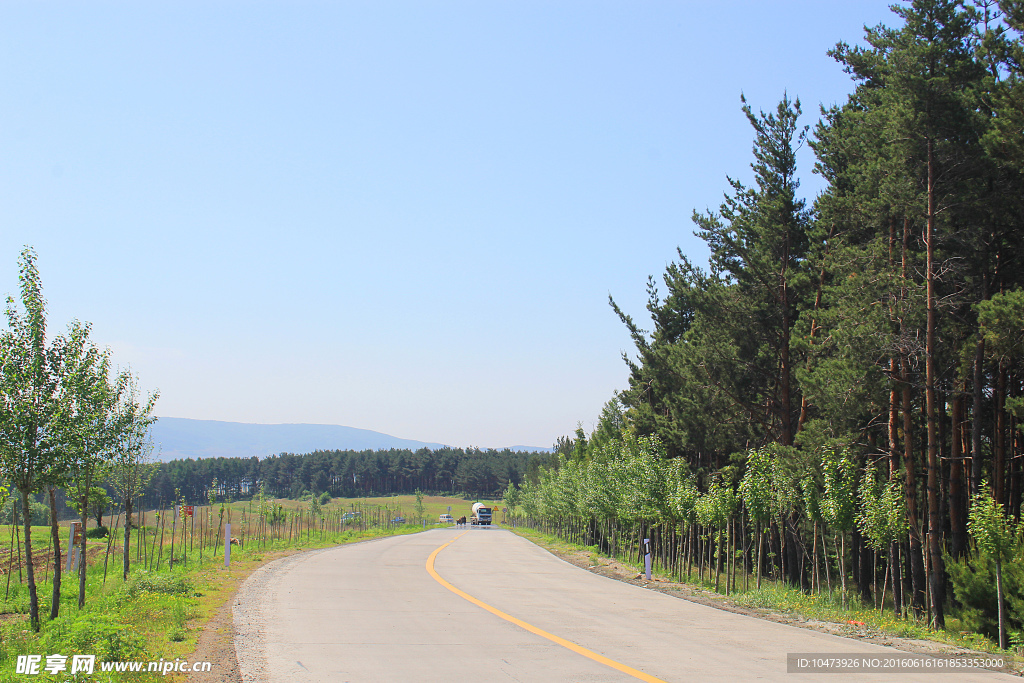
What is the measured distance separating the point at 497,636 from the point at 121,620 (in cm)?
650

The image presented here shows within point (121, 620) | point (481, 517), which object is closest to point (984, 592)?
point (121, 620)

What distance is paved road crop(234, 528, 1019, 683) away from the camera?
9.09 metres

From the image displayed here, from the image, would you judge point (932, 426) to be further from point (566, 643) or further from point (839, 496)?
point (566, 643)

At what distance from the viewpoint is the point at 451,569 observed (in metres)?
27.2

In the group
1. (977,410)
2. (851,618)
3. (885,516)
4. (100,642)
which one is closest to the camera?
(100,642)

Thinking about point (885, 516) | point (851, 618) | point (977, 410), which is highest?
point (977, 410)

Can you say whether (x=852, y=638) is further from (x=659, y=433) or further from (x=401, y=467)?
(x=401, y=467)

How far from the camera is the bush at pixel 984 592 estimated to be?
14883 mm

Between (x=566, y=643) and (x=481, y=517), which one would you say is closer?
(x=566, y=643)

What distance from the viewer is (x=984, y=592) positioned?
15.6m

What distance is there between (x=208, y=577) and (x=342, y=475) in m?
176

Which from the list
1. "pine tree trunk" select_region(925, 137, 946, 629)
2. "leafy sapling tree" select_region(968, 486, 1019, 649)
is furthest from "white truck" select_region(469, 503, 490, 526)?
"leafy sapling tree" select_region(968, 486, 1019, 649)

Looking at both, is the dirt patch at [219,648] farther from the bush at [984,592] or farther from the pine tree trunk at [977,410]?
the pine tree trunk at [977,410]

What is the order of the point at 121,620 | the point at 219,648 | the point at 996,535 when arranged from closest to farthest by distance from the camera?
the point at 219,648
the point at 121,620
the point at 996,535
